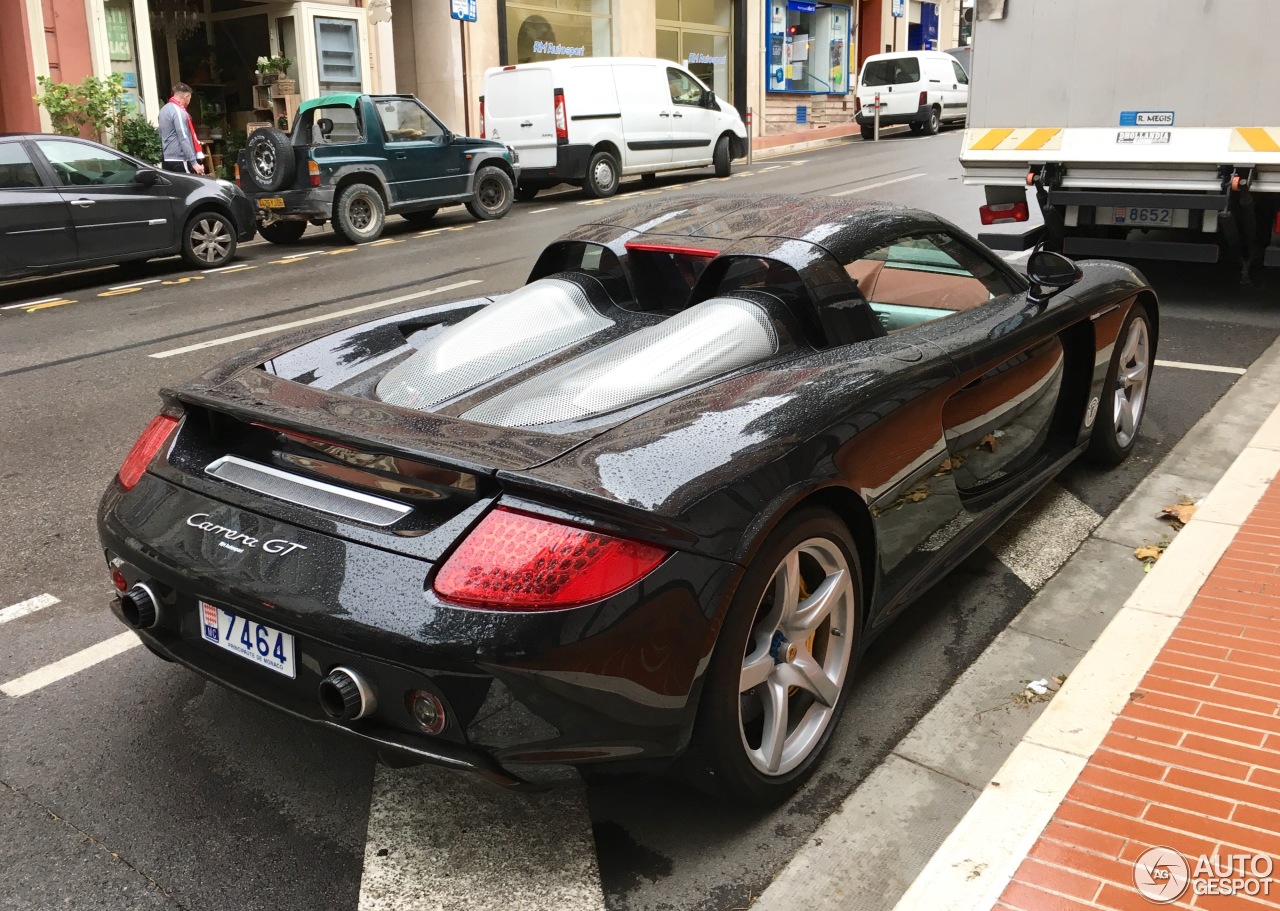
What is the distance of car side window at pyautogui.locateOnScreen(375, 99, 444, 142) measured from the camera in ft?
47.9

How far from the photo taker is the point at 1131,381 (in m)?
5.32

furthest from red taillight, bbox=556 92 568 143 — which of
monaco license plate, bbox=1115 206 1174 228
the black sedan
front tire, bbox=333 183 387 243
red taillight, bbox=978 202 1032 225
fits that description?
monaco license plate, bbox=1115 206 1174 228

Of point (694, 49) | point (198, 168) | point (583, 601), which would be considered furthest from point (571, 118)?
point (583, 601)

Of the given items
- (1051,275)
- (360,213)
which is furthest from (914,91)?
(1051,275)

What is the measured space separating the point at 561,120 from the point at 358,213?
170 inches

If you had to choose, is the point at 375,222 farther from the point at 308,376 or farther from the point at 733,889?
the point at 733,889

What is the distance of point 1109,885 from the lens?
2545 millimetres

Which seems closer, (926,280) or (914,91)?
(926,280)

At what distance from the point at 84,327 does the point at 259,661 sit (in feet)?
25.6

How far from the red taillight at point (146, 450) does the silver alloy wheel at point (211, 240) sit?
996 cm

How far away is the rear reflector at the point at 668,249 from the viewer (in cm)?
365

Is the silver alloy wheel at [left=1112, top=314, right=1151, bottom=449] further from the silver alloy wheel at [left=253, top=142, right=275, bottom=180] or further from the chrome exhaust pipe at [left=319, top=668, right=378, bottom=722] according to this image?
the silver alloy wheel at [left=253, top=142, right=275, bottom=180]

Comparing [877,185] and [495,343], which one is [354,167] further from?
[495,343]

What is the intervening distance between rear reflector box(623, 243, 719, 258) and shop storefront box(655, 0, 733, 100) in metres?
25.7
